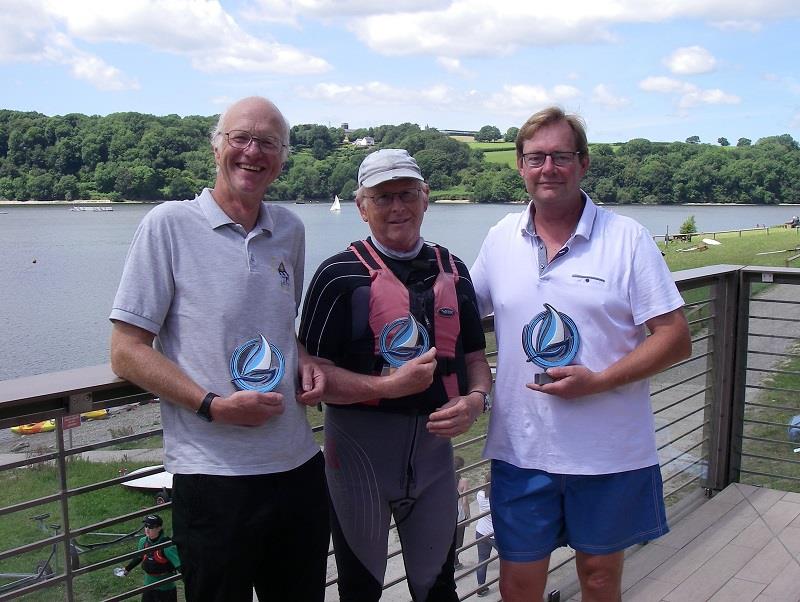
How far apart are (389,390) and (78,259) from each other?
5358 centimetres

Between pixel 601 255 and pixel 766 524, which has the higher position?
pixel 601 255

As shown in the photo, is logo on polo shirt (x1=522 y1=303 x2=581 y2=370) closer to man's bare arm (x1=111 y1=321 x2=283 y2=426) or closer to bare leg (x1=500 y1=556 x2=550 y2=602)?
bare leg (x1=500 y1=556 x2=550 y2=602)

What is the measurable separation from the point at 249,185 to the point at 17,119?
49.1 meters

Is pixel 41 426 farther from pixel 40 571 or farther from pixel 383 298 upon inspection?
pixel 383 298

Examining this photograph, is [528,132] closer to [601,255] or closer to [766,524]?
[601,255]

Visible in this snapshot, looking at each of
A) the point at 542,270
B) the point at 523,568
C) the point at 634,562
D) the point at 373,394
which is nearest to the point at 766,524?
the point at 634,562

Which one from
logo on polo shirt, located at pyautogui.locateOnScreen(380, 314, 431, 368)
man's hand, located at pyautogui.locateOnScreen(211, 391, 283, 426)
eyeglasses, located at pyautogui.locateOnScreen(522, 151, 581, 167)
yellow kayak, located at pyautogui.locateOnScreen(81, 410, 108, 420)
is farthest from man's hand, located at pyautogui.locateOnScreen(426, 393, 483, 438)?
yellow kayak, located at pyautogui.locateOnScreen(81, 410, 108, 420)

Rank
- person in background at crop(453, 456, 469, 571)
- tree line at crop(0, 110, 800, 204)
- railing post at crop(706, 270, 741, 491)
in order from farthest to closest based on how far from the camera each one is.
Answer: tree line at crop(0, 110, 800, 204) < railing post at crop(706, 270, 741, 491) < person in background at crop(453, 456, 469, 571)

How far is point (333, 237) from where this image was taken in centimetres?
4719

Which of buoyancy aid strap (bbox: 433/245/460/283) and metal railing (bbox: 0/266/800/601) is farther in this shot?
buoyancy aid strap (bbox: 433/245/460/283)

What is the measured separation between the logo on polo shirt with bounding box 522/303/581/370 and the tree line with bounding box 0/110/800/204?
10.8 m

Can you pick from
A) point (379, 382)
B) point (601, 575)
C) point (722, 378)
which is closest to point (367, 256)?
point (379, 382)

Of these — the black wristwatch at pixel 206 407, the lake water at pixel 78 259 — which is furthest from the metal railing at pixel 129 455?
the lake water at pixel 78 259

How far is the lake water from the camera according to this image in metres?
32.5
